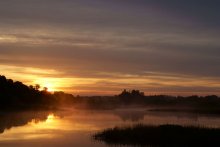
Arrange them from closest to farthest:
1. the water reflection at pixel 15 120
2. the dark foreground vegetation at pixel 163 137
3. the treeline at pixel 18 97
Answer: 1. the dark foreground vegetation at pixel 163 137
2. the water reflection at pixel 15 120
3. the treeline at pixel 18 97

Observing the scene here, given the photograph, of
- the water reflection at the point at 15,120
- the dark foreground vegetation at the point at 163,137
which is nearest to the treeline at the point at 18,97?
the water reflection at the point at 15,120

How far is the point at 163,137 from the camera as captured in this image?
1399 inches

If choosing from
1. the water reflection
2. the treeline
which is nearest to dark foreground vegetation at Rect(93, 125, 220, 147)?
the water reflection

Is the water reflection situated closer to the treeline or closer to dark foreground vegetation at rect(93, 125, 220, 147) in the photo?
dark foreground vegetation at rect(93, 125, 220, 147)

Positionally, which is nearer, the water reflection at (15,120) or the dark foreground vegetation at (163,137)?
the dark foreground vegetation at (163,137)

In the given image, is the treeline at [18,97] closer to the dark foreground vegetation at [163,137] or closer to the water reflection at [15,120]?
the water reflection at [15,120]

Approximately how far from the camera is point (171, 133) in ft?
121

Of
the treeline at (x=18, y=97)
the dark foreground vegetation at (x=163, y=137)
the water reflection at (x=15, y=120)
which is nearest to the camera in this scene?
the dark foreground vegetation at (x=163, y=137)

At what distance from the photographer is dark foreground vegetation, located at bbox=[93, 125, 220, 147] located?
33031mm

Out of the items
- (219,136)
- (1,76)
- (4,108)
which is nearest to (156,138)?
(219,136)

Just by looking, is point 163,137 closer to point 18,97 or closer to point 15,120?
point 15,120

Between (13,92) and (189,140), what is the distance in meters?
97.6

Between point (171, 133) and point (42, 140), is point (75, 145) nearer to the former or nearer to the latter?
point (42, 140)

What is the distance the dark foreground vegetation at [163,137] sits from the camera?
3303 centimetres
